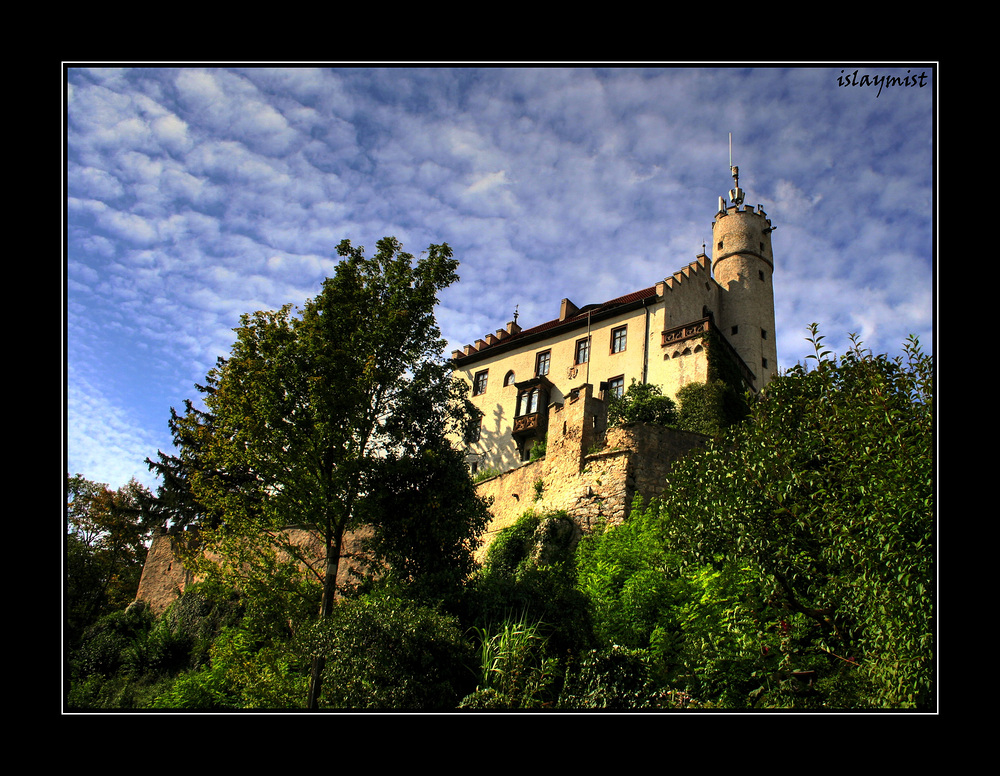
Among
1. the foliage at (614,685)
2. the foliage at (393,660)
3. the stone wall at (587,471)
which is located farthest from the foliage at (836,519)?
the stone wall at (587,471)

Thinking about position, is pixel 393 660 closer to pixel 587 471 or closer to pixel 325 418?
pixel 325 418

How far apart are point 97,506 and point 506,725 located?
37659 millimetres

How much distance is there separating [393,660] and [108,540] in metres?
32.7

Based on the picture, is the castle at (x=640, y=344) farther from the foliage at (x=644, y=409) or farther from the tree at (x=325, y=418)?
the tree at (x=325, y=418)

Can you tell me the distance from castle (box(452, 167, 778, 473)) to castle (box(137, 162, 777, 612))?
0.22ft

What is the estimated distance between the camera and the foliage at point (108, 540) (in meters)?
33.4

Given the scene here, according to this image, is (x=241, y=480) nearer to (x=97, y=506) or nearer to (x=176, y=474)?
(x=176, y=474)

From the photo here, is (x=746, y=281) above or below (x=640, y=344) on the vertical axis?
above

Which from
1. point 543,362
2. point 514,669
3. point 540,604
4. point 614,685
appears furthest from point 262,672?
point 543,362

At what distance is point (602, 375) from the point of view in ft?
109

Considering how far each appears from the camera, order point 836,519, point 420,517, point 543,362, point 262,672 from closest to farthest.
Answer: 1. point 836,519
2. point 262,672
3. point 420,517
4. point 543,362

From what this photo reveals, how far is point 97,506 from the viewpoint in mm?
35906

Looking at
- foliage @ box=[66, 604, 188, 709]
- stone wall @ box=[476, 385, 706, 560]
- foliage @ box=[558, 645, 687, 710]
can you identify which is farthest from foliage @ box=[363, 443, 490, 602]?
foliage @ box=[66, 604, 188, 709]
